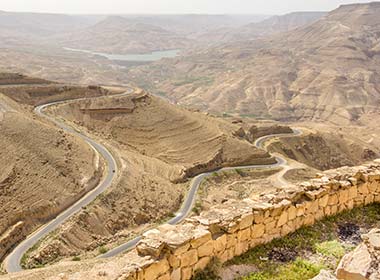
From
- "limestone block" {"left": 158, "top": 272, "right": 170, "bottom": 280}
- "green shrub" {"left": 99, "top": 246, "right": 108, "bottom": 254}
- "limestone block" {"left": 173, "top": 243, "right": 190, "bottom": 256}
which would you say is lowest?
"green shrub" {"left": 99, "top": 246, "right": 108, "bottom": 254}

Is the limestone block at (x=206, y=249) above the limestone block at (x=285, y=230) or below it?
above

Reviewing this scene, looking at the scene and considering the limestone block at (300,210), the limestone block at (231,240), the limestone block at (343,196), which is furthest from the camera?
the limestone block at (343,196)

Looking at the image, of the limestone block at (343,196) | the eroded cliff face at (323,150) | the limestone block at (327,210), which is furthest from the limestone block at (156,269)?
the eroded cliff face at (323,150)

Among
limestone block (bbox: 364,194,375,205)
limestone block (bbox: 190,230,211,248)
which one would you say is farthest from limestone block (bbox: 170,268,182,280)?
limestone block (bbox: 364,194,375,205)

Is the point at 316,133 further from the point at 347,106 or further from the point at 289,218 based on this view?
the point at 289,218

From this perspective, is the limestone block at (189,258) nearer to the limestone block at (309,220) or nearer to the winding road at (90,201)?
the limestone block at (309,220)

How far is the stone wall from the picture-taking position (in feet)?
32.1

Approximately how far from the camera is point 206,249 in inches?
412

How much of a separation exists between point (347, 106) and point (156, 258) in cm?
15201

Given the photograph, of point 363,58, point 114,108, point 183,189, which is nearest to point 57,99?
point 114,108

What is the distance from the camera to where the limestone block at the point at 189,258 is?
993cm

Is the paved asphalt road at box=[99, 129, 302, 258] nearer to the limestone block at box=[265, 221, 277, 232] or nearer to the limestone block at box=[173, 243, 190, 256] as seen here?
the limestone block at box=[265, 221, 277, 232]

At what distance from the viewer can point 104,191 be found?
4250cm

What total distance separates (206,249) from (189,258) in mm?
591
